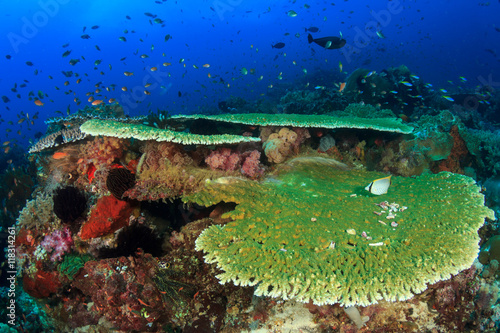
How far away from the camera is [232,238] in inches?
117

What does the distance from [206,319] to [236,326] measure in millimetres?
412

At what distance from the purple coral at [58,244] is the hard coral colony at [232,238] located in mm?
24

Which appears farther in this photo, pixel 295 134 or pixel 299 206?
pixel 295 134

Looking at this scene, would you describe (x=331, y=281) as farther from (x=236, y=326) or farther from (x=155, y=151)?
(x=155, y=151)

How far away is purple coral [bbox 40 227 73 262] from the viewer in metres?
4.09

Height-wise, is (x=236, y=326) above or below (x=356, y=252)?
below

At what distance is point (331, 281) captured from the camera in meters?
2.29

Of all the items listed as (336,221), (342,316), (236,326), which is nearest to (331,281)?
(336,221)

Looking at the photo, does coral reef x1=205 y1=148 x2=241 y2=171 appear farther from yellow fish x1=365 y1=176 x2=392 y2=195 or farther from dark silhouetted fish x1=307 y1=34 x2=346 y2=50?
dark silhouetted fish x1=307 y1=34 x2=346 y2=50

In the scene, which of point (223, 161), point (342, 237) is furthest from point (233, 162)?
point (342, 237)

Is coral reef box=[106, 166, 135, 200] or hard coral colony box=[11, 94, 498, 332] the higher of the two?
coral reef box=[106, 166, 135, 200]

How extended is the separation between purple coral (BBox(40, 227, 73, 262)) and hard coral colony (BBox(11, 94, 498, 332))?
0.02m

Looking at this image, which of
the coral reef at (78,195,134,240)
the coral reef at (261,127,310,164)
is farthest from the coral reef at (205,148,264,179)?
the coral reef at (78,195,134,240)

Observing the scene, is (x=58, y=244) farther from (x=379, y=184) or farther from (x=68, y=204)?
(x=379, y=184)
